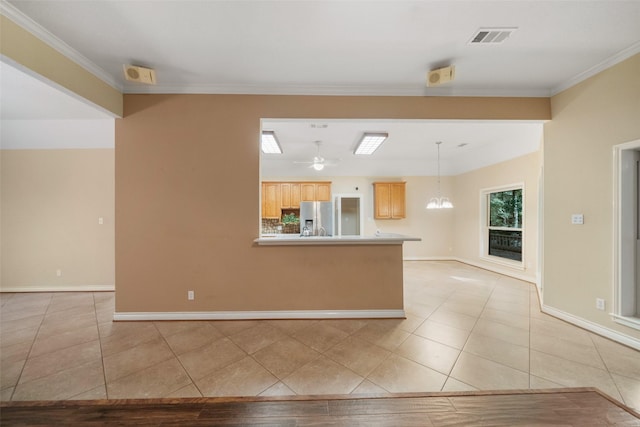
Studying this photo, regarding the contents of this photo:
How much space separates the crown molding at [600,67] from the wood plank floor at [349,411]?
10.1ft

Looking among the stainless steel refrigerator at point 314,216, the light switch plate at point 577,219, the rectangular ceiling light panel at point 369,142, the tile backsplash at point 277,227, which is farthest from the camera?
the tile backsplash at point 277,227

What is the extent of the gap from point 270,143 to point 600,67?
4556 mm

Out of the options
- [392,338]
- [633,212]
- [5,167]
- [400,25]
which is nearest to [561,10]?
[400,25]

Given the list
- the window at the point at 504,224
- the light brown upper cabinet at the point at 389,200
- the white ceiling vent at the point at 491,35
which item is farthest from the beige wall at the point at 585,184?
the light brown upper cabinet at the point at 389,200

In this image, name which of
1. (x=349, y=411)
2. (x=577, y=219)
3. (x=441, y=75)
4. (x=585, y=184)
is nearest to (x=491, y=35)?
(x=441, y=75)

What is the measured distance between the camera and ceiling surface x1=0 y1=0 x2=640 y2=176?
→ 1788 mm

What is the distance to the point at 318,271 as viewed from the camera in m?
2.92

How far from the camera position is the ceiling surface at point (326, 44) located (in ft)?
5.87

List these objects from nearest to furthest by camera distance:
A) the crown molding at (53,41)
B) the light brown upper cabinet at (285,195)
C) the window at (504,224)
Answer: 1. the crown molding at (53,41)
2. the window at (504,224)
3. the light brown upper cabinet at (285,195)

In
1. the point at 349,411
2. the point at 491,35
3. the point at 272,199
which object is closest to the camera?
the point at 349,411

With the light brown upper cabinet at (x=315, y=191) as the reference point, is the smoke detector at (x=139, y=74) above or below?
above

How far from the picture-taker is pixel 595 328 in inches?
99.8

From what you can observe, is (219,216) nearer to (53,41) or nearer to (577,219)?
(53,41)

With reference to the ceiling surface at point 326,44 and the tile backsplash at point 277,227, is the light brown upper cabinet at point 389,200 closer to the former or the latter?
the tile backsplash at point 277,227
